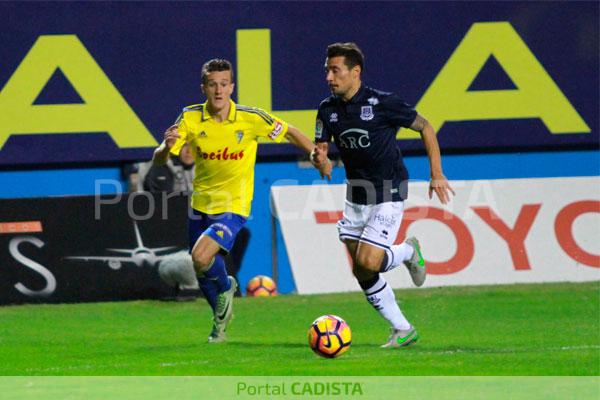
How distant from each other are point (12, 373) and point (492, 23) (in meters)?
9.30

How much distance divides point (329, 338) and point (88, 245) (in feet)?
20.5

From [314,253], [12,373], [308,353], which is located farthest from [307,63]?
[12,373]

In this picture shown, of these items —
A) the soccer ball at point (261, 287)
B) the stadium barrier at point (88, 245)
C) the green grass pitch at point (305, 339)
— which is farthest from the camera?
the soccer ball at point (261, 287)

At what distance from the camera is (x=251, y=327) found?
42.3 ft

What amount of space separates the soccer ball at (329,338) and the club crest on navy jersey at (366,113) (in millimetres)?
1779

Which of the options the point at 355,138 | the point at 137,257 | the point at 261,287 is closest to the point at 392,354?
the point at 355,138

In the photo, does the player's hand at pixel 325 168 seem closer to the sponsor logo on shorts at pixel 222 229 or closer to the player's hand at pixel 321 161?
the player's hand at pixel 321 161

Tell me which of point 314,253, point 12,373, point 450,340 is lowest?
point 12,373

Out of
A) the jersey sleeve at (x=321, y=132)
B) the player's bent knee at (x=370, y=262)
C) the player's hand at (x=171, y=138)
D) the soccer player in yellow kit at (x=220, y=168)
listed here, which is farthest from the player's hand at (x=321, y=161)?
the player's hand at (x=171, y=138)

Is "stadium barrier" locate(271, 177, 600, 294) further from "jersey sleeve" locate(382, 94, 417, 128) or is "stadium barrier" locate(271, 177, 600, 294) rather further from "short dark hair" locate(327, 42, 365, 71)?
"short dark hair" locate(327, 42, 365, 71)

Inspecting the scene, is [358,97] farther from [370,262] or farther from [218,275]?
[218,275]

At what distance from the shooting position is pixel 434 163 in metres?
10.2

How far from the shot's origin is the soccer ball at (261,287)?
15.7 metres
